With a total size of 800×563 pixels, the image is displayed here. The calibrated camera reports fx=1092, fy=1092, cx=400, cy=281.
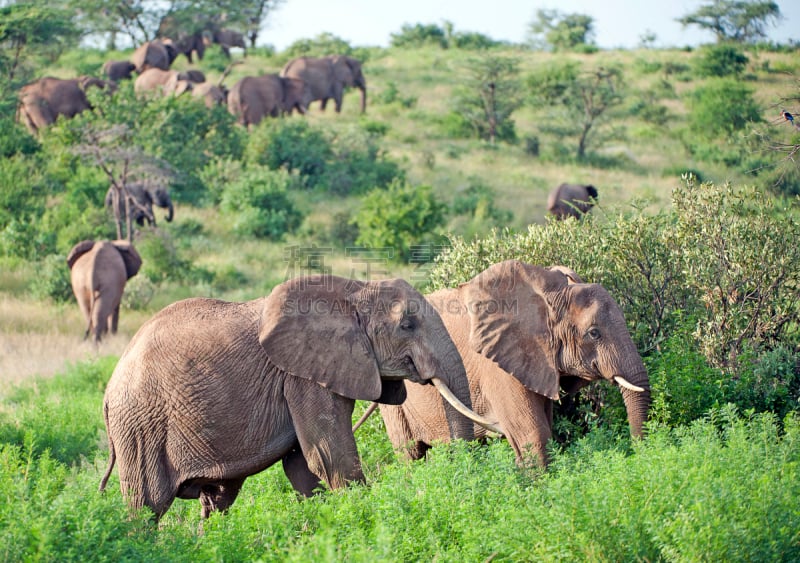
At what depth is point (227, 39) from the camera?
4081cm

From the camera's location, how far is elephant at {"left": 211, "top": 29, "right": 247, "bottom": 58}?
40219 mm

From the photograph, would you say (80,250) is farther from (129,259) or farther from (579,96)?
(579,96)

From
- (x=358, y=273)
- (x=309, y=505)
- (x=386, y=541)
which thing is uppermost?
(x=386, y=541)

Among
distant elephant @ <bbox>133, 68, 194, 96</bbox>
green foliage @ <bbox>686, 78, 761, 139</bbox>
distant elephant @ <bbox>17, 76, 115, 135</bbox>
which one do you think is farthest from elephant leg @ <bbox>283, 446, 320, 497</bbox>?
green foliage @ <bbox>686, 78, 761, 139</bbox>

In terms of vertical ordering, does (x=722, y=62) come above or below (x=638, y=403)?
above

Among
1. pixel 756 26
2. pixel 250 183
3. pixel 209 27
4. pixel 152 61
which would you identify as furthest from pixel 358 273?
pixel 756 26

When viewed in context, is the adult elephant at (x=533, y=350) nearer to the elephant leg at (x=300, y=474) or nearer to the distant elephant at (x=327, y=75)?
the elephant leg at (x=300, y=474)

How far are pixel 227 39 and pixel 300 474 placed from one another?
3569cm

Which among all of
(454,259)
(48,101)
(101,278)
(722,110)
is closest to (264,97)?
(48,101)

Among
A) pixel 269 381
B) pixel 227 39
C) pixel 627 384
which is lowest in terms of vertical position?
pixel 627 384

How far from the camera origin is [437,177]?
985 inches

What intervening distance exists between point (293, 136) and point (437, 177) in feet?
11.2

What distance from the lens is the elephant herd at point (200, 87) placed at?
85.9 ft

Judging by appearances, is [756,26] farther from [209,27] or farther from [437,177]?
[437,177]
